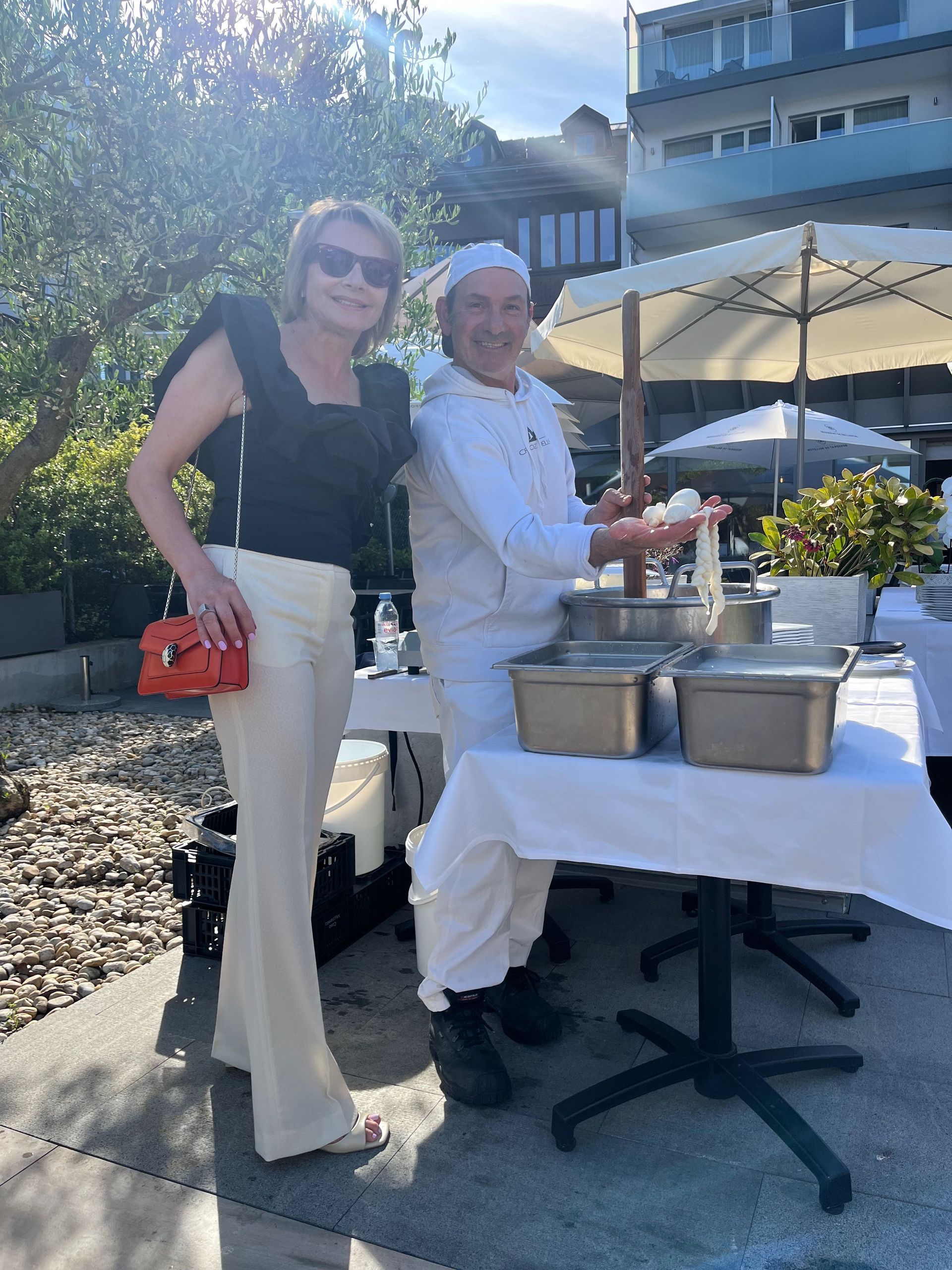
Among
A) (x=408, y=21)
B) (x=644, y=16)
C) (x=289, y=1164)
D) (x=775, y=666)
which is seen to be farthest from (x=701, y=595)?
(x=644, y=16)

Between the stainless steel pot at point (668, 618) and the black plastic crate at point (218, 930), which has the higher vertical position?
the stainless steel pot at point (668, 618)

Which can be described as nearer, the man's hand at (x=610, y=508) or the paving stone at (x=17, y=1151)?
the paving stone at (x=17, y=1151)

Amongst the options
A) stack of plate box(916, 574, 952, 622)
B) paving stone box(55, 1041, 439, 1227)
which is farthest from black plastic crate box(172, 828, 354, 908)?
stack of plate box(916, 574, 952, 622)

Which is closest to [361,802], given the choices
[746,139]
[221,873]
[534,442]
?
[221,873]

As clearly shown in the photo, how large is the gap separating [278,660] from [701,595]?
0.95 m

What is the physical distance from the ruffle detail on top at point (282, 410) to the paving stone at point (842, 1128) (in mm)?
1656

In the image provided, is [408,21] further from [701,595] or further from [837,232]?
[701,595]

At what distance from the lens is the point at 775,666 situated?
199 cm

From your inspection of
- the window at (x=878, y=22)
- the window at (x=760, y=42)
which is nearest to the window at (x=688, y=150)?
the window at (x=760, y=42)

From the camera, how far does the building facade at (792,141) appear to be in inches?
715

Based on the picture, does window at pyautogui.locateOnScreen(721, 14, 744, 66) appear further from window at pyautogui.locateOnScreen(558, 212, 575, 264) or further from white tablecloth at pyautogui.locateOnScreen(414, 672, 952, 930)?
white tablecloth at pyautogui.locateOnScreen(414, 672, 952, 930)

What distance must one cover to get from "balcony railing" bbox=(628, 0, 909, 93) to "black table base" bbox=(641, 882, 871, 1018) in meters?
21.3

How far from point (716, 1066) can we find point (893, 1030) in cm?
72

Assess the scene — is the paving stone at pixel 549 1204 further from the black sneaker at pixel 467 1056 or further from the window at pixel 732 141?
the window at pixel 732 141
